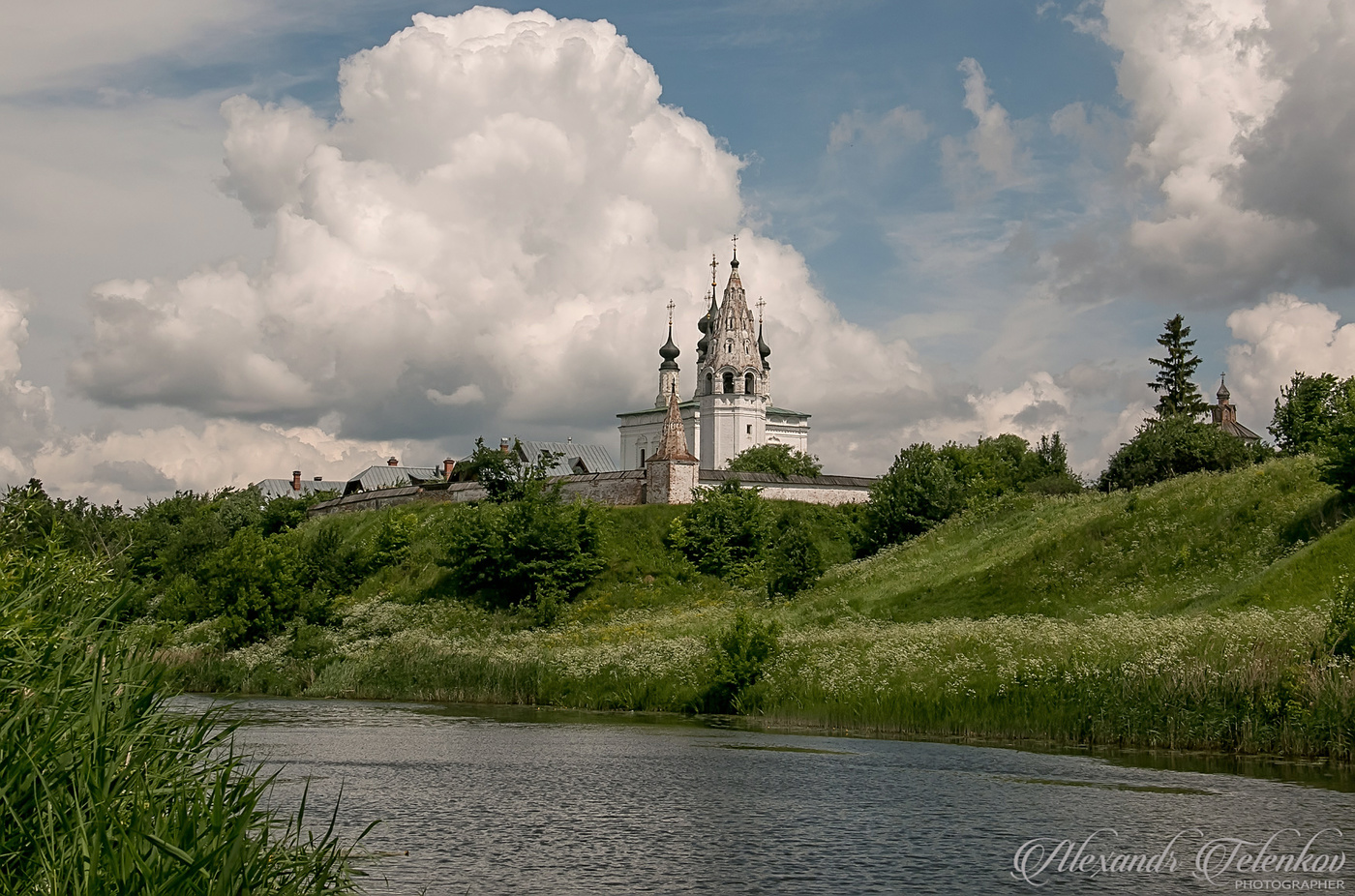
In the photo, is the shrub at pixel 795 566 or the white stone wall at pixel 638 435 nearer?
the shrub at pixel 795 566

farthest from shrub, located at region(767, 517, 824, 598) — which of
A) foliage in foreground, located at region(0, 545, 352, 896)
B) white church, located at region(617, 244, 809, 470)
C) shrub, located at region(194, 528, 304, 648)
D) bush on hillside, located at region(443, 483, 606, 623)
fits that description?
white church, located at region(617, 244, 809, 470)

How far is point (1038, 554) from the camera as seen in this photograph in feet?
146

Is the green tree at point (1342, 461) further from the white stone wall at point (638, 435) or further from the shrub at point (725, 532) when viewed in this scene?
the white stone wall at point (638, 435)

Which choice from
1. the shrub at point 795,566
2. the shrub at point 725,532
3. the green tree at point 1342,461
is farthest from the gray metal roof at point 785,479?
the green tree at point 1342,461

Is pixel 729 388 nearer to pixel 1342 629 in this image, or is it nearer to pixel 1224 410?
pixel 1224 410

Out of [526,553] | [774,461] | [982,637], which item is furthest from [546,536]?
[774,461]

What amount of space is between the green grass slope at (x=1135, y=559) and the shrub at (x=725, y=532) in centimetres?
1089

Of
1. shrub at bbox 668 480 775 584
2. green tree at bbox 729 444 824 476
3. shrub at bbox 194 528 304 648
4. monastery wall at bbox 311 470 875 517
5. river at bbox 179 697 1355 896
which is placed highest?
green tree at bbox 729 444 824 476

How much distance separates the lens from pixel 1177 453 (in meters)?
71.4

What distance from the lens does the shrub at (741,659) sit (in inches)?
1324

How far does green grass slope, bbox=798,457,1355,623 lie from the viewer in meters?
35.9

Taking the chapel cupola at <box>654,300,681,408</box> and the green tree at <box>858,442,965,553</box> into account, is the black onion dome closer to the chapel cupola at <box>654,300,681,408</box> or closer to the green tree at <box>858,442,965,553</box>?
the chapel cupola at <box>654,300,681,408</box>

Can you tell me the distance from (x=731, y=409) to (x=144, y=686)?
14399cm

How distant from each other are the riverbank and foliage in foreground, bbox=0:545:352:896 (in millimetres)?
1172
